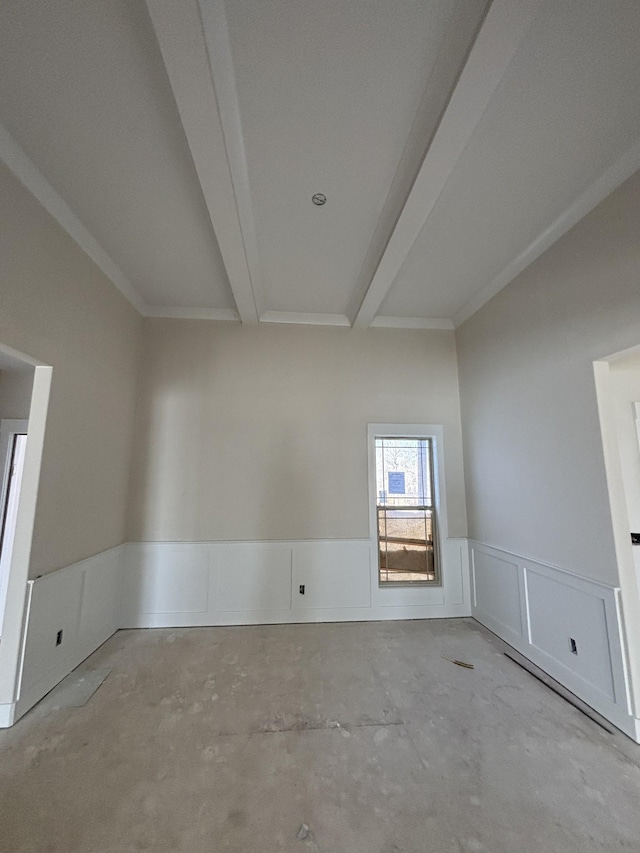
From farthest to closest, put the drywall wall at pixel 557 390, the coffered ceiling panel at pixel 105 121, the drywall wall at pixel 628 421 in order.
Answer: the drywall wall at pixel 628 421
the drywall wall at pixel 557 390
the coffered ceiling panel at pixel 105 121

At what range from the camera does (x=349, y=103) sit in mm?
1777

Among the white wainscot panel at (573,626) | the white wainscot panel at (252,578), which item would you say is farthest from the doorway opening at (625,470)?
the white wainscot panel at (252,578)

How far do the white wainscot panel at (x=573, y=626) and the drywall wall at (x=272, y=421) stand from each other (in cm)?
119

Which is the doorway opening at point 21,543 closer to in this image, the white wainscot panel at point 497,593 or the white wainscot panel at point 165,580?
the white wainscot panel at point 165,580

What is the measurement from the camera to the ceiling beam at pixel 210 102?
4.46 ft

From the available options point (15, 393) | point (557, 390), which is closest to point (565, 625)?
point (557, 390)

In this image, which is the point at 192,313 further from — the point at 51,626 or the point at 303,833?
the point at 303,833

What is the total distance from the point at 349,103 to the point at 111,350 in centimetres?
268

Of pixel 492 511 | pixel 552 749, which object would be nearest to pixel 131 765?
pixel 552 749

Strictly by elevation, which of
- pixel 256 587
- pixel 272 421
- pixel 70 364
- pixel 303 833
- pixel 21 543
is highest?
pixel 70 364

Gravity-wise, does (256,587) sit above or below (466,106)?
below

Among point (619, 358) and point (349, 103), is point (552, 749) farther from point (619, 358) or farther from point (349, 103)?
point (349, 103)

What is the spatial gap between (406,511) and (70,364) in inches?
136

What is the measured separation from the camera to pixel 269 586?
3.65m
